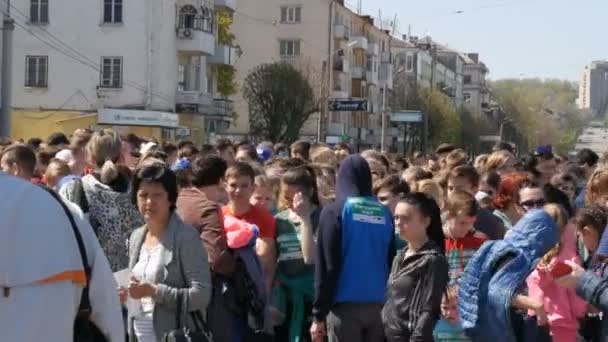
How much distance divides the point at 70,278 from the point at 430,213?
13.1ft

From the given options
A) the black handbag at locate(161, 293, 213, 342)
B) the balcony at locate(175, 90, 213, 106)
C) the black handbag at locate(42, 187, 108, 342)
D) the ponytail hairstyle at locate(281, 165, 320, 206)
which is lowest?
the black handbag at locate(161, 293, 213, 342)

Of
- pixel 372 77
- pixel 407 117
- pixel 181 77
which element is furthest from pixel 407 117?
pixel 181 77

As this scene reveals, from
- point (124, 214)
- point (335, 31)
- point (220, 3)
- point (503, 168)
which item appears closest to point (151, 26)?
point (220, 3)

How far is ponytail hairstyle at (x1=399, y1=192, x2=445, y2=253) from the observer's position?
27.4 ft

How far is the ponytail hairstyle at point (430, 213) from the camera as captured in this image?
8.36 metres

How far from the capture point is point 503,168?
1441 centimetres

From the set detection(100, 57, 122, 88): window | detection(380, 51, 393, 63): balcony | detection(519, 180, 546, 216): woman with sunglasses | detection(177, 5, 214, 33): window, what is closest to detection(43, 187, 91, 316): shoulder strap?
detection(519, 180, 546, 216): woman with sunglasses

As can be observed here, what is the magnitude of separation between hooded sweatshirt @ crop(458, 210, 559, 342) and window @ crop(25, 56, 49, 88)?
48594 millimetres

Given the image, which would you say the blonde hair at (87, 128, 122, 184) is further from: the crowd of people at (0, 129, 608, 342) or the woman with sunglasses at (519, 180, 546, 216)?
the woman with sunglasses at (519, 180, 546, 216)

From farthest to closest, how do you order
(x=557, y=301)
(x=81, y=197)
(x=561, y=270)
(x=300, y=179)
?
(x=300, y=179) → (x=81, y=197) → (x=557, y=301) → (x=561, y=270)

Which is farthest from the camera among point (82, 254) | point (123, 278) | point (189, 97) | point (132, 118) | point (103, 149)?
point (189, 97)

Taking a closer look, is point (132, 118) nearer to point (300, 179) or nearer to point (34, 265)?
point (300, 179)

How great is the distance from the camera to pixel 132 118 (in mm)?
53688

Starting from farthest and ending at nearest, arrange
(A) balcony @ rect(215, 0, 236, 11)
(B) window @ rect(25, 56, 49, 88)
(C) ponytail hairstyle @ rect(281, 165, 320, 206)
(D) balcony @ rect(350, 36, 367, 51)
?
(D) balcony @ rect(350, 36, 367, 51) → (A) balcony @ rect(215, 0, 236, 11) → (B) window @ rect(25, 56, 49, 88) → (C) ponytail hairstyle @ rect(281, 165, 320, 206)
